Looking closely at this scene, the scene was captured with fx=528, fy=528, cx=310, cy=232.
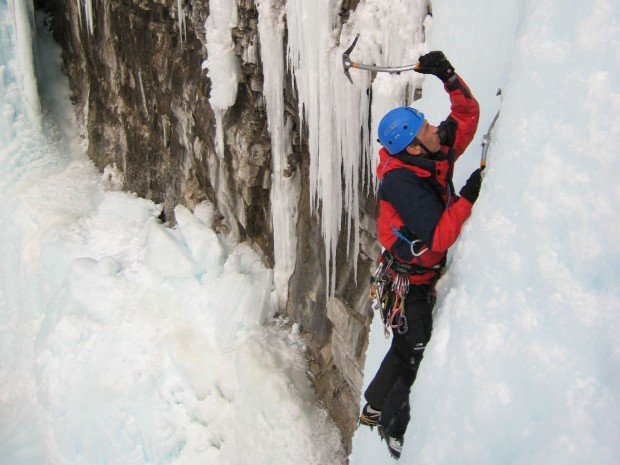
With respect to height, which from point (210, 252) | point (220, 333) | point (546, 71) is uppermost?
point (546, 71)

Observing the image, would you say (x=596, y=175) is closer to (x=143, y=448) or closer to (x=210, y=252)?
(x=210, y=252)

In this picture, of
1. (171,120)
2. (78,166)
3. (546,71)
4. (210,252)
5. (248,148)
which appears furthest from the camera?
(78,166)

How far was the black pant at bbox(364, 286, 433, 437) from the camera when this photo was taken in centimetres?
217

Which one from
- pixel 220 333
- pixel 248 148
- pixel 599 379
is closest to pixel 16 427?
pixel 220 333

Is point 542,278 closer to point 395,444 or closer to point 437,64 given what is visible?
point 437,64

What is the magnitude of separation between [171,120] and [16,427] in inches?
177

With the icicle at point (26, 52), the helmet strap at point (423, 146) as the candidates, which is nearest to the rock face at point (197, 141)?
the icicle at point (26, 52)

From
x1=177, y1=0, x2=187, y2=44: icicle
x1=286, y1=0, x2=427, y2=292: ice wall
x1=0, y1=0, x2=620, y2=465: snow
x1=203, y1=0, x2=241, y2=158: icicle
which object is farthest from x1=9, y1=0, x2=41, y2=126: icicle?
x1=286, y1=0, x2=427, y2=292: ice wall

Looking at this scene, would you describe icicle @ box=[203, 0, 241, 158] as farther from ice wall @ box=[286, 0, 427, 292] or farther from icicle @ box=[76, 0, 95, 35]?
icicle @ box=[76, 0, 95, 35]

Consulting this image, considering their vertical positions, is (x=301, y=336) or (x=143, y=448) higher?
(x=301, y=336)

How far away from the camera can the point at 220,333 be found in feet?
18.2

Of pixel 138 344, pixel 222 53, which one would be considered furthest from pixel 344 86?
pixel 138 344

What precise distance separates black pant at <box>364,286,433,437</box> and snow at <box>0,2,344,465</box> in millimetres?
2493

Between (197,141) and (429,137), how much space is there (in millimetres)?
4708
